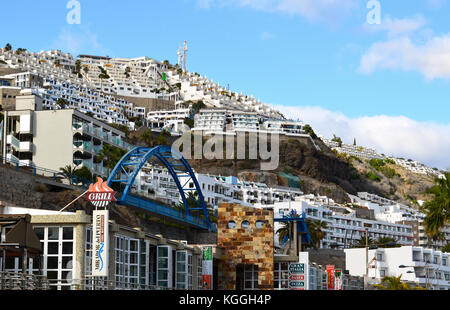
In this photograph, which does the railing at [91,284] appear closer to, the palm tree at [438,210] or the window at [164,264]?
the window at [164,264]

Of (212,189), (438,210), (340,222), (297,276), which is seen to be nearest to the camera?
(438,210)

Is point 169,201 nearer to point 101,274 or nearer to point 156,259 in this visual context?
point 156,259

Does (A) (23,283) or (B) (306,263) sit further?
(B) (306,263)

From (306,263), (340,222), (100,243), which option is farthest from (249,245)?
(340,222)

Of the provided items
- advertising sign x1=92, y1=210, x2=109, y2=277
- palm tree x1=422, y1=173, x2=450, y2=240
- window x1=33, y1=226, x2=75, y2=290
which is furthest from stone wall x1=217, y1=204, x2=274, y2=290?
advertising sign x1=92, y1=210, x2=109, y2=277

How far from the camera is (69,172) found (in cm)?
10769

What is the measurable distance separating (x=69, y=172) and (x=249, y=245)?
139ft

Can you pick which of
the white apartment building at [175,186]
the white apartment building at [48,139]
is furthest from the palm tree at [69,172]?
the white apartment building at [175,186]

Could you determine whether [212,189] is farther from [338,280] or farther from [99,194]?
[99,194]

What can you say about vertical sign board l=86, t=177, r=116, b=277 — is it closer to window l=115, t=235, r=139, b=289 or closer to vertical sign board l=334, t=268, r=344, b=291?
window l=115, t=235, r=139, b=289

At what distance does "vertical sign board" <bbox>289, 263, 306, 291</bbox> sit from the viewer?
2958 inches

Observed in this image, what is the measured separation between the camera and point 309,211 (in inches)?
6801

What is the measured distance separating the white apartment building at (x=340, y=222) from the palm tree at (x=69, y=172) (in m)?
61.9
